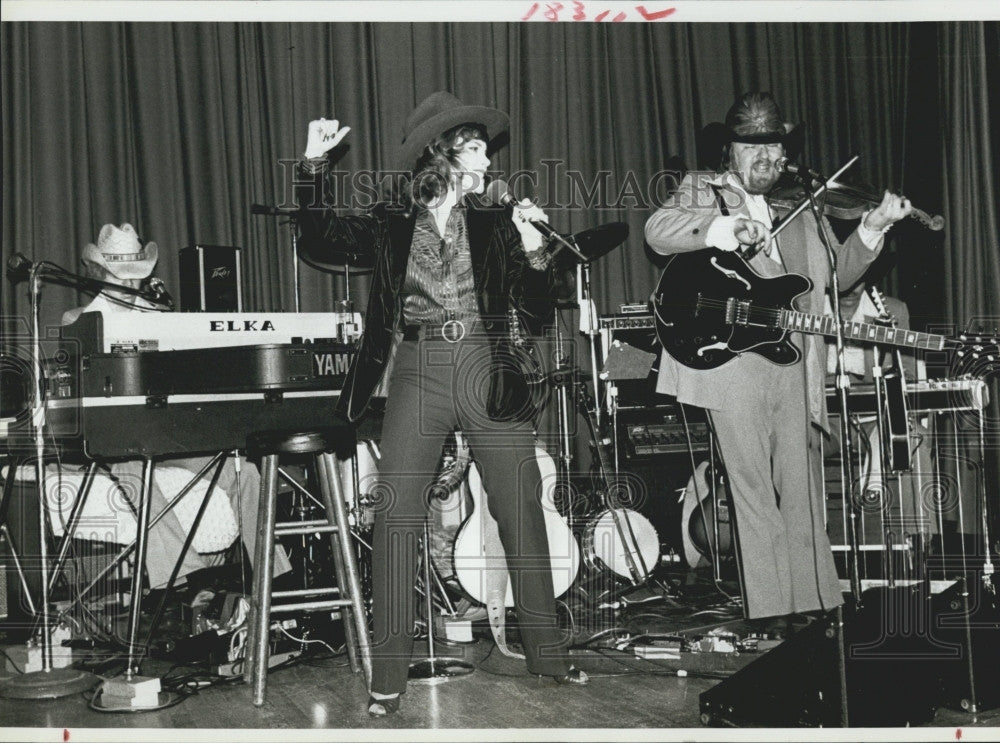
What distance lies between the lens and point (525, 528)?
2.94 meters

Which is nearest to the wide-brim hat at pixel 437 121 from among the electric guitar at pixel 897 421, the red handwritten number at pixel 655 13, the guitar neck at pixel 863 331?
the red handwritten number at pixel 655 13

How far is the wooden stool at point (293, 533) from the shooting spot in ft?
9.59

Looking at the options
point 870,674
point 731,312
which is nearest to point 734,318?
point 731,312

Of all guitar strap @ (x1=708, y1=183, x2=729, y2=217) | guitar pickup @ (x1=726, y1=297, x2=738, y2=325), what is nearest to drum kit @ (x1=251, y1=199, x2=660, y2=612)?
guitar strap @ (x1=708, y1=183, x2=729, y2=217)

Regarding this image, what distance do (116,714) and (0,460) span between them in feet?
5.10

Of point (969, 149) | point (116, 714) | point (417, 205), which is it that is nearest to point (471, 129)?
point (417, 205)

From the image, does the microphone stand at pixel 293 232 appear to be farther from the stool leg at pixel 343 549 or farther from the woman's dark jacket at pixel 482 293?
the stool leg at pixel 343 549

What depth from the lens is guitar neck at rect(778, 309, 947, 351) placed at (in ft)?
11.2

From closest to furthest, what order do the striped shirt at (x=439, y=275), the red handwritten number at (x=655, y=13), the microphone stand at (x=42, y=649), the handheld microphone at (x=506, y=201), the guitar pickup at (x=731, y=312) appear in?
the handheld microphone at (x=506, y=201) < the striped shirt at (x=439, y=275) < the microphone stand at (x=42, y=649) < the red handwritten number at (x=655, y=13) < the guitar pickup at (x=731, y=312)

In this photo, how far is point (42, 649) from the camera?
3.22 m

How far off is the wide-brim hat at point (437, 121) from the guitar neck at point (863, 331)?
1.21 m

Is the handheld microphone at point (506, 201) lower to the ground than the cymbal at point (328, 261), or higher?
lower

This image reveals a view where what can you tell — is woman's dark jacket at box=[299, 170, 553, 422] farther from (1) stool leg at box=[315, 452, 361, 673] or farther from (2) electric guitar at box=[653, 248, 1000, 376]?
(2) electric guitar at box=[653, 248, 1000, 376]

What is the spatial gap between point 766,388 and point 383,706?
1.71 m
